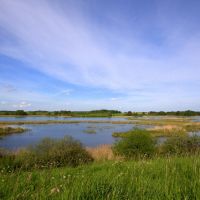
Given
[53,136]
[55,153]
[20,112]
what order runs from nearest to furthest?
[55,153], [53,136], [20,112]

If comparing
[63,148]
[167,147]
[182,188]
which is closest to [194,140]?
[167,147]

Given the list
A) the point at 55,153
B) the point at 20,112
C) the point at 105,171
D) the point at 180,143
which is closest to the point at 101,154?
the point at 55,153

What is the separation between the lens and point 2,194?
9.49 feet

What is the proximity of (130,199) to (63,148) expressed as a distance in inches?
508

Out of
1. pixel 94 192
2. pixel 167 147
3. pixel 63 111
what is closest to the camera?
pixel 94 192

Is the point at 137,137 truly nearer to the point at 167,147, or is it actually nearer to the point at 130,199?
the point at 167,147

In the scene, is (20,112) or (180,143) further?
(20,112)

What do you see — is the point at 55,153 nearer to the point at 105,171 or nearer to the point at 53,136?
the point at 105,171

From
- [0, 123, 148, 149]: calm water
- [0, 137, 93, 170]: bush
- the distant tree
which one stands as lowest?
[0, 123, 148, 149]: calm water

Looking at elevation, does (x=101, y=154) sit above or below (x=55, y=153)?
below

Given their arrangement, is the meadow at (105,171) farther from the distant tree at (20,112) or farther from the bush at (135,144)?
the distant tree at (20,112)

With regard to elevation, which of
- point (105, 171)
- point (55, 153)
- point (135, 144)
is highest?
point (105, 171)

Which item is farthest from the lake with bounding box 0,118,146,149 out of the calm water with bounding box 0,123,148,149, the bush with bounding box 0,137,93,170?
the bush with bounding box 0,137,93,170

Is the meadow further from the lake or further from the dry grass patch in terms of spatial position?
the lake
